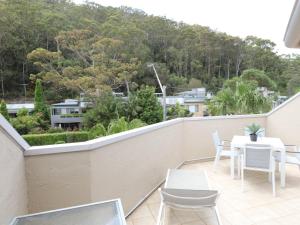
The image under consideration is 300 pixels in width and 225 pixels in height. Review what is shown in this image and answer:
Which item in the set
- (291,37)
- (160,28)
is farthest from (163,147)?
(160,28)

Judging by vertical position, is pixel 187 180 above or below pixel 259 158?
below

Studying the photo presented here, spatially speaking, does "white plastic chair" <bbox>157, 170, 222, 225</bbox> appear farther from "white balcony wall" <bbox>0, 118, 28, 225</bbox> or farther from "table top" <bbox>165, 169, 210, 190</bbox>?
"white balcony wall" <bbox>0, 118, 28, 225</bbox>

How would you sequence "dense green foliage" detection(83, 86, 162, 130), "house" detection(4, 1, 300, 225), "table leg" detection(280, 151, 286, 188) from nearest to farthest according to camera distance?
"house" detection(4, 1, 300, 225) < "table leg" detection(280, 151, 286, 188) < "dense green foliage" detection(83, 86, 162, 130)

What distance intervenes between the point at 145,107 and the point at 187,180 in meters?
13.2

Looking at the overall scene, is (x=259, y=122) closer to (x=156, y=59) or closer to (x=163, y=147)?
(x=163, y=147)

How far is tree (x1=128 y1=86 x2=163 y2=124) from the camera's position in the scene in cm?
1583

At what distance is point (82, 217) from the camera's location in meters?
1.52

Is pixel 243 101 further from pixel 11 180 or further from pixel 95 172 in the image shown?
pixel 11 180

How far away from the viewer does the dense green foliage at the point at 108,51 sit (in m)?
20.1

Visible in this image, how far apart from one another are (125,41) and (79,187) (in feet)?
74.3

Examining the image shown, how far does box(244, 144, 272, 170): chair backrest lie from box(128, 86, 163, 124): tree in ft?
40.0

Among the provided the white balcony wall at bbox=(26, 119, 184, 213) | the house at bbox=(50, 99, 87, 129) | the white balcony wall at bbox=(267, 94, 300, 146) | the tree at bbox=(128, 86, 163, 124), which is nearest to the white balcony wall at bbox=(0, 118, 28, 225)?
the white balcony wall at bbox=(26, 119, 184, 213)

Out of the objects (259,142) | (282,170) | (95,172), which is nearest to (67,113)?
(259,142)

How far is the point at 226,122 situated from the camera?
5.32 metres
